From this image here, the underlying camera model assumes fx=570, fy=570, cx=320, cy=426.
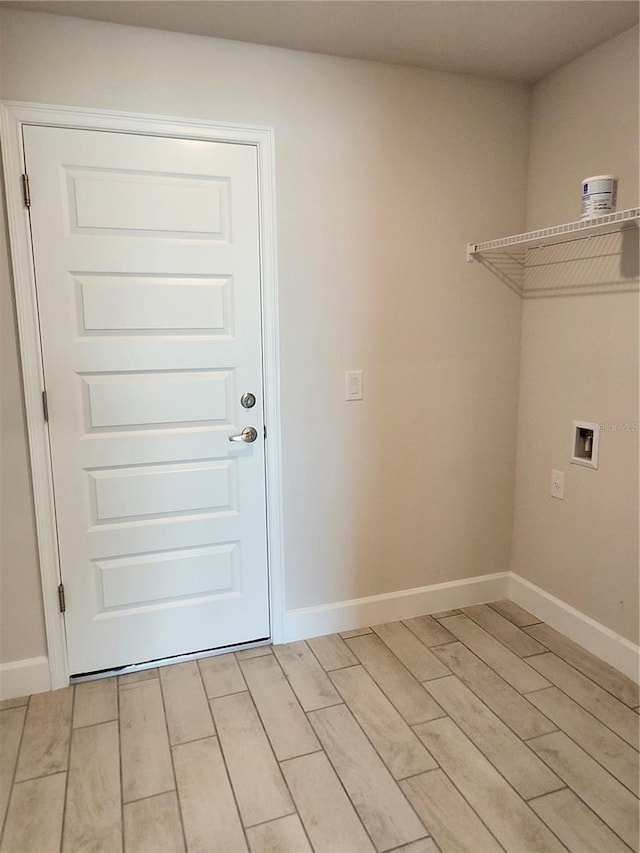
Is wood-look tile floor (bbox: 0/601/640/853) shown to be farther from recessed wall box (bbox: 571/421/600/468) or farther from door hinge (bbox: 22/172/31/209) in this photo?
door hinge (bbox: 22/172/31/209)

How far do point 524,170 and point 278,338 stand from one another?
1.40m

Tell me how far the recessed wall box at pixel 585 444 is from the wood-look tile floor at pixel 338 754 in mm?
815

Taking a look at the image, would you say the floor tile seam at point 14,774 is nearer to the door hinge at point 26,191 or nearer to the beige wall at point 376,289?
the beige wall at point 376,289

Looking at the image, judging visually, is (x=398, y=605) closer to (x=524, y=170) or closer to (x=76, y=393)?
(x=76, y=393)

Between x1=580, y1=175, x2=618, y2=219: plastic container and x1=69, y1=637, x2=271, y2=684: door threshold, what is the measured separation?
Answer: 2142 mm

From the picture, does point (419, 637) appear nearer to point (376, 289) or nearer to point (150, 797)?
point (150, 797)

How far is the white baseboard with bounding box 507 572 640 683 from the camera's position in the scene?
2.27 m

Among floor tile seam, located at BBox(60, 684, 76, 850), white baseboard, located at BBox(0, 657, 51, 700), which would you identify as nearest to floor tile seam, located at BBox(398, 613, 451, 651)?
floor tile seam, located at BBox(60, 684, 76, 850)

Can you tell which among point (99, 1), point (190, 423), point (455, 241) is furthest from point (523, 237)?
point (99, 1)

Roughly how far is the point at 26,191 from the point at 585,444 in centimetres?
237

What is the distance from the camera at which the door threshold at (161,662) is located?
7.54ft

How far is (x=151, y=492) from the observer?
227 centimetres

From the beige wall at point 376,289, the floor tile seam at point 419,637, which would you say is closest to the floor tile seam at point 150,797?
the beige wall at point 376,289

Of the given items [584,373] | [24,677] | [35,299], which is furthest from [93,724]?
[584,373]
